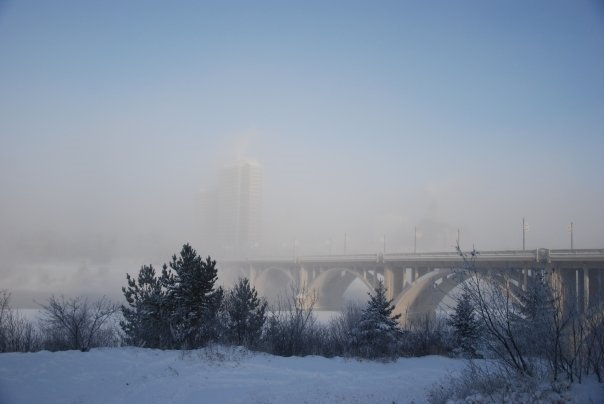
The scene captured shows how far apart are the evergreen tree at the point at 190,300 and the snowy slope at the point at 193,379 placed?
3.41 m

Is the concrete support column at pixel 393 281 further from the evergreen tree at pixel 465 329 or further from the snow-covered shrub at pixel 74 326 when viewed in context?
the snow-covered shrub at pixel 74 326

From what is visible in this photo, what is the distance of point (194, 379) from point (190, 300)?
24.7 feet

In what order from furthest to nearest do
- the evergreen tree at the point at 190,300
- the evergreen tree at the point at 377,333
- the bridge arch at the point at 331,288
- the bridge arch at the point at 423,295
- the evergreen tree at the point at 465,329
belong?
the bridge arch at the point at 331,288 < the bridge arch at the point at 423,295 < the evergreen tree at the point at 465,329 < the evergreen tree at the point at 377,333 < the evergreen tree at the point at 190,300

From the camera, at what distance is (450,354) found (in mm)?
25891

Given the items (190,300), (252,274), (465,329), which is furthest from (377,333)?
(252,274)

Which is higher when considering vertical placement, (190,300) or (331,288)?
(190,300)

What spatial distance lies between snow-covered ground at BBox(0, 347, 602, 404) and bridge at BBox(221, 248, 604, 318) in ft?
16.5

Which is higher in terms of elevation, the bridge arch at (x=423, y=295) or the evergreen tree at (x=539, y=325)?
the evergreen tree at (x=539, y=325)

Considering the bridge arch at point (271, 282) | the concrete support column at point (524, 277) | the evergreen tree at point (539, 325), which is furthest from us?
the bridge arch at point (271, 282)

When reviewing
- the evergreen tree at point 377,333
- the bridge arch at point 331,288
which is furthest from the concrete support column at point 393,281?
the evergreen tree at point 377,333

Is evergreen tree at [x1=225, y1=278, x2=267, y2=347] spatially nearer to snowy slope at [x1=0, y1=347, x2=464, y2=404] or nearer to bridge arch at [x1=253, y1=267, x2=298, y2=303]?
snowy slope at [x1=0, y1=347, x2=464, y2=404]

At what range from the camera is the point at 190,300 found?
74.0 ft

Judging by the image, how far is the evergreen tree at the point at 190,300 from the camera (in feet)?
73.2

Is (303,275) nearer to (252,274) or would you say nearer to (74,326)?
(252,274)
